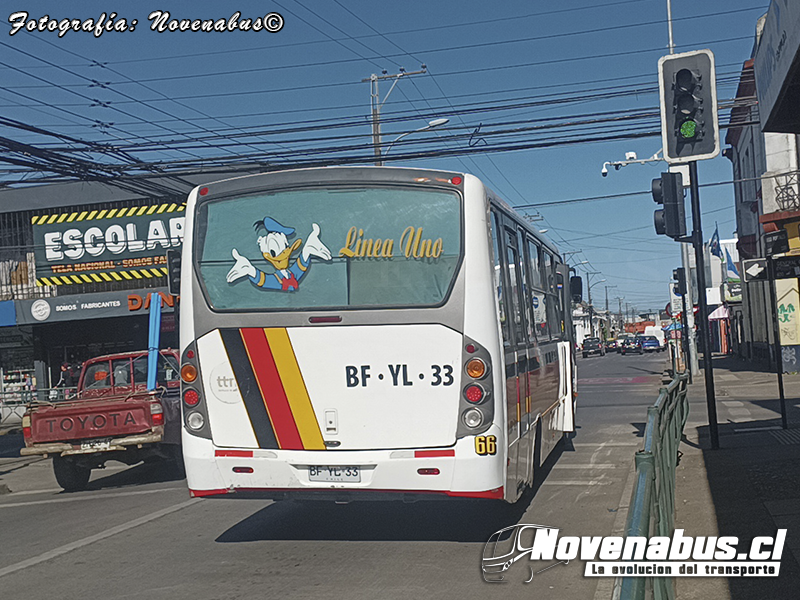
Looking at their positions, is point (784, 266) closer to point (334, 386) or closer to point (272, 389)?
point (334, 386)

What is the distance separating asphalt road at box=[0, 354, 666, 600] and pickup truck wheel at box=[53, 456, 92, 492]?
0.33 m

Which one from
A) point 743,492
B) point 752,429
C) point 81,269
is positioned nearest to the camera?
point 743,492

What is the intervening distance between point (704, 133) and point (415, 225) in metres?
5.20

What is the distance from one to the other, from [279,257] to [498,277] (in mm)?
1811


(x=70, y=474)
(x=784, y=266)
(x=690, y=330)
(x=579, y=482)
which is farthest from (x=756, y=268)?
(x=690, y=330)

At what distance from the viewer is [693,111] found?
1113 centimetres

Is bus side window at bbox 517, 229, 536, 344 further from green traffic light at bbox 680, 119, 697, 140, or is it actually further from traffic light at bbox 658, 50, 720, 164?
green traffic light at bbox 680, 119, 697, 140

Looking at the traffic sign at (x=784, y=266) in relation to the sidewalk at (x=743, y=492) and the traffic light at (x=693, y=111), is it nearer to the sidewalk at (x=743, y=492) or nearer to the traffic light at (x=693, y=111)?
the sidewalk at (x=743, y=492)

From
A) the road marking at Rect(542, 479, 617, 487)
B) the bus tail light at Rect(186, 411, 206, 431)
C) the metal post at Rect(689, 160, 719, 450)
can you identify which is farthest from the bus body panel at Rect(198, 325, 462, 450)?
the metal post at Rect(689, 160, 719, 450)

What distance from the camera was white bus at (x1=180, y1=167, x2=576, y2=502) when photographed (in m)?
7.22

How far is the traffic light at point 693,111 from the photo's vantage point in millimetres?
11102

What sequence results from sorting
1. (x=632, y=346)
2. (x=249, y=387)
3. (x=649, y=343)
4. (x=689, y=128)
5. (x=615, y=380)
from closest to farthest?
(x=249, y=387) < (x=689, y=128) < (x=615, y=380) < (x=632, y=346) < (x=649, y=343)

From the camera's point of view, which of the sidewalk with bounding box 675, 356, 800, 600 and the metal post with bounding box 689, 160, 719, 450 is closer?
the sidewalk with bounding box 675, 356, 800, 600

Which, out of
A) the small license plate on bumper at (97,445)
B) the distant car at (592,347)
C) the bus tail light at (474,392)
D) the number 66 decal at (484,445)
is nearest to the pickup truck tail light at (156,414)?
the small license plate on bumper at (97,445)
